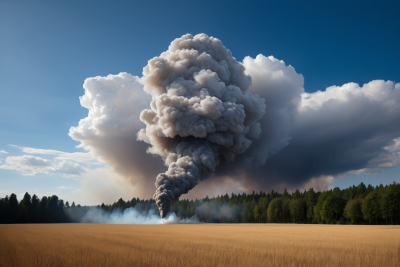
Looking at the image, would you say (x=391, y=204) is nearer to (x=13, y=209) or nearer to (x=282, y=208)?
(x=282, y=208)

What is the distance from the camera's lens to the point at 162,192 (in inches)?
2751

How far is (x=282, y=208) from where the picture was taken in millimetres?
101125

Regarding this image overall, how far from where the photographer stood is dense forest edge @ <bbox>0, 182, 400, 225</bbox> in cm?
7394

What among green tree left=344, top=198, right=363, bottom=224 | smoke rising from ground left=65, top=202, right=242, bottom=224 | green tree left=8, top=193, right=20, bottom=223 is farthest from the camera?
smoke rising from ground left=65, top=202, right=242, bottom=224

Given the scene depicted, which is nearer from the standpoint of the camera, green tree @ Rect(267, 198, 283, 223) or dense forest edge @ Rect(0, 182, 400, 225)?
dense forest edge @ Rect(0, 182, 400, 225)

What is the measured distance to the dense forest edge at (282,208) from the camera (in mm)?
73938

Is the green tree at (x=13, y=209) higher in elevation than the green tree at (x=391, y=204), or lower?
lower

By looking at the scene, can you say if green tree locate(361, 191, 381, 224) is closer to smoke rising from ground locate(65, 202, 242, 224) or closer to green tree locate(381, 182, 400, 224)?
green tree locate(381, 182, 400, 224)

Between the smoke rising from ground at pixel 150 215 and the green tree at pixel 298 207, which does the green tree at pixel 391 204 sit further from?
the smoke rising from ground at pixel 150 215

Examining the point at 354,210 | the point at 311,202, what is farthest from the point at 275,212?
the point at 354,210

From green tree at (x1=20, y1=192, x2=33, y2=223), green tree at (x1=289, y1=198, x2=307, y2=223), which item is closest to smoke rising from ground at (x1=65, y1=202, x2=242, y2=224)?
green tree at (x1=20, y1=192, x2=33, y2=223)

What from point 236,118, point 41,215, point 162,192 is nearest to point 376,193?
point 236,118

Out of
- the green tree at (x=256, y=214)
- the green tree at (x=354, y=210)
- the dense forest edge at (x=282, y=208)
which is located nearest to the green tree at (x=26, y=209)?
the dense forest edge at (x=282, y=208)

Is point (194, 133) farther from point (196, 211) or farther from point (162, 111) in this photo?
point (196, 211)
